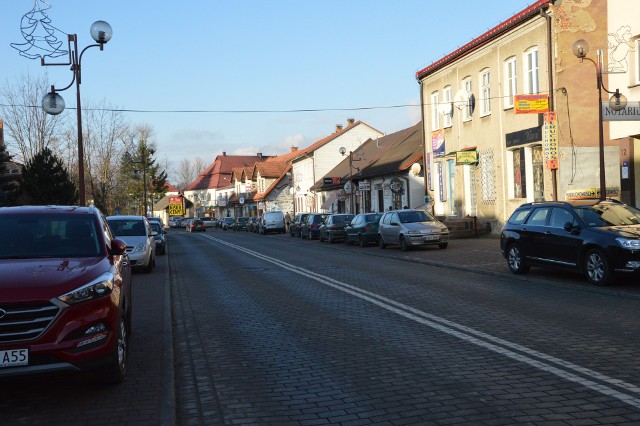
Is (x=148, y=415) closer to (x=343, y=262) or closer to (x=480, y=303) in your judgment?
(x=480, y=303)

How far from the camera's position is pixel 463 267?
1648 centimetres

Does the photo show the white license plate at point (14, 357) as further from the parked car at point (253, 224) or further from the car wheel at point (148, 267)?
the parked car at point (253, 224)

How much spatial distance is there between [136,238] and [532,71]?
16.2m

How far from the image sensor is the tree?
34.8 metres

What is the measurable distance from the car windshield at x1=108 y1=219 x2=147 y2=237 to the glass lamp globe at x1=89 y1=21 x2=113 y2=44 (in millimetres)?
5200

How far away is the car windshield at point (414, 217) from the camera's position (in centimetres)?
2419

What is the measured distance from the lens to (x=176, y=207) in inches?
3036

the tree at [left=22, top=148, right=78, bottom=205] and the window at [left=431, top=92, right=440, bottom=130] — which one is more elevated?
the window at [left=431, top=92, right=440, bottom=130]

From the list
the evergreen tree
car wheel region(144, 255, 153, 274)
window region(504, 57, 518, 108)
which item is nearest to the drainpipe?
window region(504, 57, 518, 108)

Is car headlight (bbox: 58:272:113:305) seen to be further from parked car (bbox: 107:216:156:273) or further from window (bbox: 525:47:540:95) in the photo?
window (bbox: 525:47:540:95)

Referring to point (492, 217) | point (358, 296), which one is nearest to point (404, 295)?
point (358, 296)

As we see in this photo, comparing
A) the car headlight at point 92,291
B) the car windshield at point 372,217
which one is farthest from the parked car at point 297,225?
the car headlight at point 92,291

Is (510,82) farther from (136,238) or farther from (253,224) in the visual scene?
(253,224)

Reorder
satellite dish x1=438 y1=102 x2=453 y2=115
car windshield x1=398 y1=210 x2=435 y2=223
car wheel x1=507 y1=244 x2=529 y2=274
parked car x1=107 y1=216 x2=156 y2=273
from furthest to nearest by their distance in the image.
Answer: satellite dish x1=438 y1=102 x2=453 y2=115, car windshield x1=398 y1=210 x2=435 y2=223, parked car x1=107 y1=216 x2=156 y2=273, car wheel x1=507 y1=244 x2=529 y2=274
